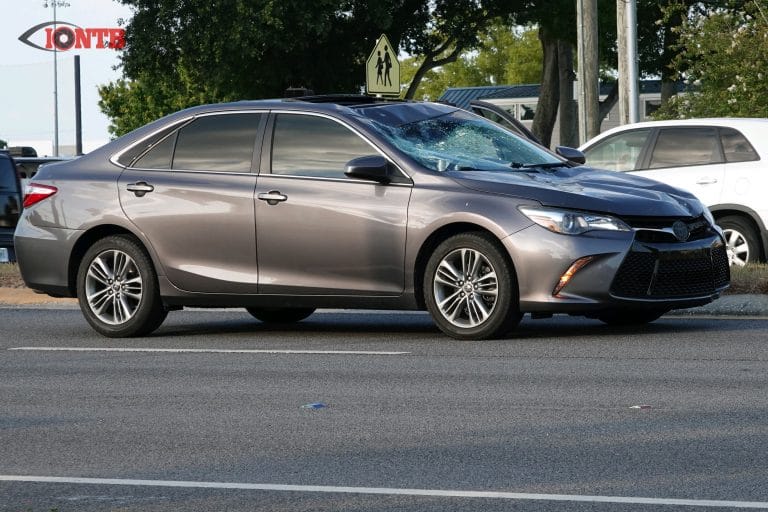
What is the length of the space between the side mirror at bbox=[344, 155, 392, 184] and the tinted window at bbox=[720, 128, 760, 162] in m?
6.03

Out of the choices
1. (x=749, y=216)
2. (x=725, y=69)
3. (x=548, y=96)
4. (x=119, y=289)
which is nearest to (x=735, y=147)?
(x=749, y=216)

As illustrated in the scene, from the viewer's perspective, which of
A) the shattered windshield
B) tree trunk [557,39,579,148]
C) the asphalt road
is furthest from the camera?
tree trunk [557,39,579,148]

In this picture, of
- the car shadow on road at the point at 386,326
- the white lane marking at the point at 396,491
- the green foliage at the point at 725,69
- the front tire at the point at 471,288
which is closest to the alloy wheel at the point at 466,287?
the front tire at the point at 471,288

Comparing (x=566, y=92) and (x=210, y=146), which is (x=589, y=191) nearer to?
(x=210, y=146)

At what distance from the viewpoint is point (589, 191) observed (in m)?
10.4

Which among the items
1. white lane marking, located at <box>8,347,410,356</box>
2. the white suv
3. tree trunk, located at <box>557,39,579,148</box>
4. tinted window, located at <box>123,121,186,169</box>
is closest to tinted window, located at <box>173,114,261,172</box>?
tinted window, located at <box>123,121,186,169</box>

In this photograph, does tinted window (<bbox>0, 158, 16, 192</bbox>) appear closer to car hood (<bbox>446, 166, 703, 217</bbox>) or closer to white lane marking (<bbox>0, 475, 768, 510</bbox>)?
car hood (<bbox>446, 166, 703, 217</bbox>)

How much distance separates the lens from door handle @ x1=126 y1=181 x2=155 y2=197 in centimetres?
1153

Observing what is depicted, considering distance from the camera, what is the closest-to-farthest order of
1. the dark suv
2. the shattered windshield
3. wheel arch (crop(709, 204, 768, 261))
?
the shattered windshield, wheel arch (crop(709, 204, 768, 261)), the dark suv

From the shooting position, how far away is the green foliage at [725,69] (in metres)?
27.5

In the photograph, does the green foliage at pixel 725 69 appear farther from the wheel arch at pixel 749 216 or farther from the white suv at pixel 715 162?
the wheel arch at pixel 749 216

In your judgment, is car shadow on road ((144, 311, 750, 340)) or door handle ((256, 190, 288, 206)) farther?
car shadow on road ((144, 311, 750, 340))

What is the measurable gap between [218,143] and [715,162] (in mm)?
6188

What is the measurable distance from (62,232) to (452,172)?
3.09m
